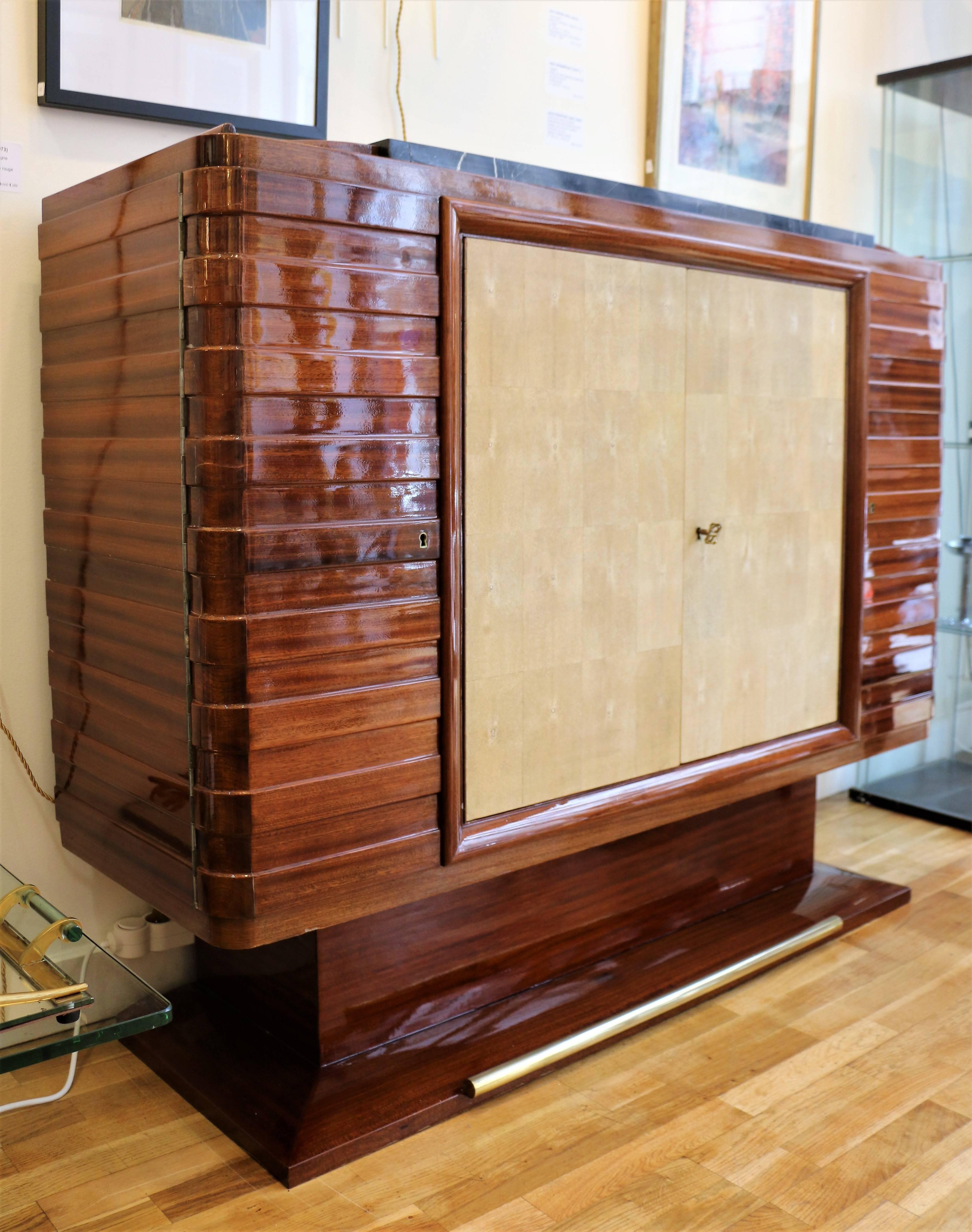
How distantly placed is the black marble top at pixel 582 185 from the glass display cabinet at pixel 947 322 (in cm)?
99

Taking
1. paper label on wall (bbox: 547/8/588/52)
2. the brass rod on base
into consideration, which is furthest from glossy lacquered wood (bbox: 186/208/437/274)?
the brass rod on base

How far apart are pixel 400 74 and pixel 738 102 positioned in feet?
3.46

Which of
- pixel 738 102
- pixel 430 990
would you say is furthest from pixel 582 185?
pixel 430 990

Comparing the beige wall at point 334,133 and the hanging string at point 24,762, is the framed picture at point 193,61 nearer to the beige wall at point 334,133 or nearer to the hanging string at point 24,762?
the beige wall at point 334,133

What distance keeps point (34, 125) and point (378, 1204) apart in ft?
5.70

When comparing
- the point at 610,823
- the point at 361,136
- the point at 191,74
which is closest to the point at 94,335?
the point at 191,74

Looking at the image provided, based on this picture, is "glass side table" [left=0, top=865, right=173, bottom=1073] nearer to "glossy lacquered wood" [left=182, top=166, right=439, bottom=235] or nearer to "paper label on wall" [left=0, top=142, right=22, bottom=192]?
"glossy lacquered wood" [left=182, top=166, right=439, bottom=235]

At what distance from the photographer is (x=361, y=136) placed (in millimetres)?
2223

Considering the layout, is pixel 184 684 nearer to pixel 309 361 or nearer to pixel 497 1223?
pixel 309 361

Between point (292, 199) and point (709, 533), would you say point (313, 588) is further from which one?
point (709, 533)

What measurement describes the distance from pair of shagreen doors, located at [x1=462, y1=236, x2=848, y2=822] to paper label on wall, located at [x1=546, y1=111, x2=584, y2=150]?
67cm

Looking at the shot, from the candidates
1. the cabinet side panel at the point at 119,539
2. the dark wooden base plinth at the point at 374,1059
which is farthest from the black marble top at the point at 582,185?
the dark wooden base plinth at the point at 374,1059

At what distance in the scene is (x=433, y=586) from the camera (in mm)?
1699

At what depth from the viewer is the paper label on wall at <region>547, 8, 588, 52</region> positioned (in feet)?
8.20
